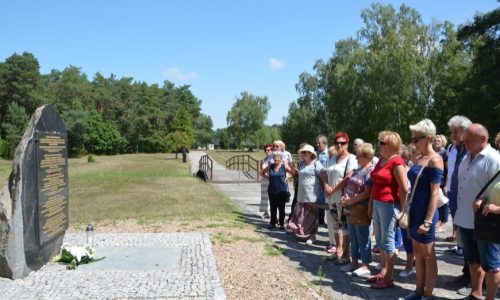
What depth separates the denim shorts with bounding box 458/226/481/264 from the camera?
467 cm

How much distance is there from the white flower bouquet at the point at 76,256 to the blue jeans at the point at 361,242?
3.32m

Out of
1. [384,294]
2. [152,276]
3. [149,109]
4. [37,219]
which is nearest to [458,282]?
[384,294]

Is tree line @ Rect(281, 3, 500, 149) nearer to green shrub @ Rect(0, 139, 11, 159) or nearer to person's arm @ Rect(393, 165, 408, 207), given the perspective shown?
person's arm @ Rect(393, 165, 408, 207)

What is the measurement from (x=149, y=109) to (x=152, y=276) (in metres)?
75.4

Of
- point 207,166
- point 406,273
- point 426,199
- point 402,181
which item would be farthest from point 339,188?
point 207,166

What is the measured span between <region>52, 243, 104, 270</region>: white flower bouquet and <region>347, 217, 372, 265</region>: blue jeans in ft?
10.9

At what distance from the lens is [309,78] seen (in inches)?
2067

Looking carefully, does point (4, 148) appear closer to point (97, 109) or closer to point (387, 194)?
point (97, 109)

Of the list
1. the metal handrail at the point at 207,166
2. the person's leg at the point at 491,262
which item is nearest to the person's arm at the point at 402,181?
the person's leg at the point at 491,262

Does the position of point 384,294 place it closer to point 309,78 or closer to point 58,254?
point 58,254

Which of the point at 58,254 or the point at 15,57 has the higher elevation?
the point at 15,57

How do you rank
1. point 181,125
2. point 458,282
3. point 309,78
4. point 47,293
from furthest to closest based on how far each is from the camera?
point 181,125
point 309,78
point 458,282
point 47,293

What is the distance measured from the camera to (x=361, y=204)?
19.2 feet

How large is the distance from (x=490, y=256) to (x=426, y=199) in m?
0.74
